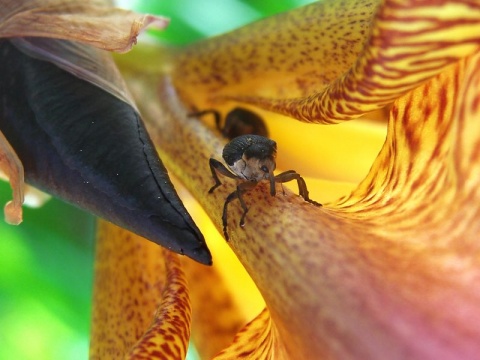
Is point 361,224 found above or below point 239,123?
above

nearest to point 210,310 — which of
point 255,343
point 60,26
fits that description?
point 255,343

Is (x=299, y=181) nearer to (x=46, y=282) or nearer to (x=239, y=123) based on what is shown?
(x=239, y=123)

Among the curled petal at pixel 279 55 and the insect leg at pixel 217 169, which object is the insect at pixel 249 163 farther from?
the curled petal at pixel 279 55

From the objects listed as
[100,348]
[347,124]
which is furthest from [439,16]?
[100,348]

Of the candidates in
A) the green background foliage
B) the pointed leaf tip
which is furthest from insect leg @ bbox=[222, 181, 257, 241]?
the green background foliage

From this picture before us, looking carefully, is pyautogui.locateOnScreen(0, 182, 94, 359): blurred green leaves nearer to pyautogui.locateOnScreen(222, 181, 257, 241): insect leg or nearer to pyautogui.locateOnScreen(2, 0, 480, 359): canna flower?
pyautogui.locateOnScreen(2, 0, 480, 359): canna flower

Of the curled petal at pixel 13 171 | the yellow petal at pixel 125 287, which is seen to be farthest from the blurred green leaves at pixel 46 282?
the curled petal at pixel 13 171
